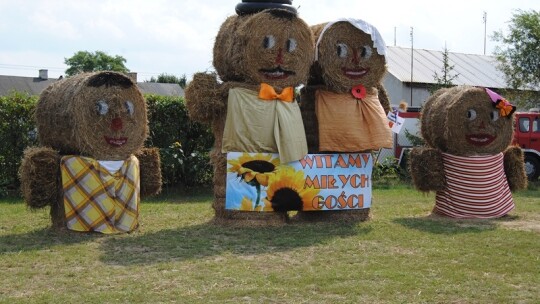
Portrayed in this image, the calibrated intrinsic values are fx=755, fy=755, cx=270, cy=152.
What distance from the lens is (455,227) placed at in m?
10.2

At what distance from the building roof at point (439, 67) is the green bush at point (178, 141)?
1334 cm

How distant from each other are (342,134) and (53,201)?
156 inches

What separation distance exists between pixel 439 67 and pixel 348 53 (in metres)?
20.2

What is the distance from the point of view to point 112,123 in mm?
9602

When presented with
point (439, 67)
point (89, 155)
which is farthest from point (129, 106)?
point (439, 67)

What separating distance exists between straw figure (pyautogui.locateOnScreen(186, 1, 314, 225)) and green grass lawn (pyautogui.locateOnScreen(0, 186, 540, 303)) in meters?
0.88

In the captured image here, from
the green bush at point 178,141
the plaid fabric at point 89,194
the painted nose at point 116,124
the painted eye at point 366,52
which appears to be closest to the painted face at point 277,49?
the painted eye at point 366,52

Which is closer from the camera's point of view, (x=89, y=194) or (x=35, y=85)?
(x=89, y=194)

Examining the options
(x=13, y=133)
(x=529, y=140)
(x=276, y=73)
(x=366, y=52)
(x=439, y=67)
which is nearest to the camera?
(x=276, y=73)

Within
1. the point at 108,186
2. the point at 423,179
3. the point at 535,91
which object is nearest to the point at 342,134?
the point at 423,179

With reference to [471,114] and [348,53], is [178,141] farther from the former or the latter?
[471,114]

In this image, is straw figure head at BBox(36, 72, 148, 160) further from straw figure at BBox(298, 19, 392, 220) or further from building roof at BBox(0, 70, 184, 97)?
building roof at BBox(0, 70, 184, 97)

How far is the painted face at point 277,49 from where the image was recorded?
9.92 meters

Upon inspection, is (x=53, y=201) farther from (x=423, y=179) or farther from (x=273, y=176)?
(x=423, y=179)
